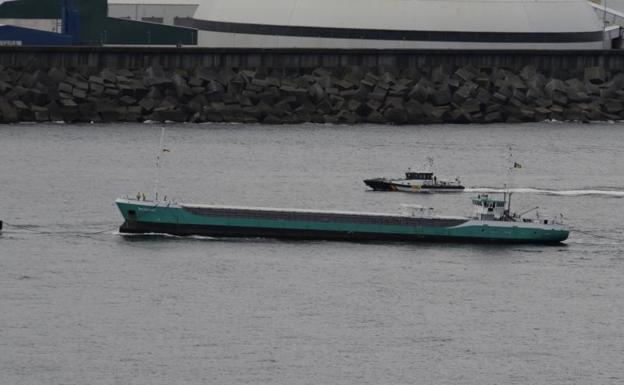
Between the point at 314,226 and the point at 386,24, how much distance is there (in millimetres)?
49504

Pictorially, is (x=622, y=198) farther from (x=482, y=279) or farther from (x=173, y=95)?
(x=173, y=95)

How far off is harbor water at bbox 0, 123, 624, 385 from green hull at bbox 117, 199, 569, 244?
0.72 m

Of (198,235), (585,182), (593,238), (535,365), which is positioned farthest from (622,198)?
(535,365)

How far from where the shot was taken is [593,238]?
3563 inches

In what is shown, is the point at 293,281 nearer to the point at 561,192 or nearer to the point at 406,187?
the point at 406,187

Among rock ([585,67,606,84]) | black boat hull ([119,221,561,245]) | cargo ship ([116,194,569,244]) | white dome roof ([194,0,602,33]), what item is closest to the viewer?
cargo ship ([116,194,569,244])

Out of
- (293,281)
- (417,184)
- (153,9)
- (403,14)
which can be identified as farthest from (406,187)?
(153,9)

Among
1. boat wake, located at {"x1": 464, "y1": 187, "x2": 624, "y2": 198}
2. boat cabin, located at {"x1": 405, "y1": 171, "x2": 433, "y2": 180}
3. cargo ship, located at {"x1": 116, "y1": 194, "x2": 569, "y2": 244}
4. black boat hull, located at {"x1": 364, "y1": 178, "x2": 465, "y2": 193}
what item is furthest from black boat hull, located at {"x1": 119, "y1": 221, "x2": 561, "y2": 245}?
boat cabin, located at {"x1": 405, "y1": 171, "x2": 433, "y2": 180}

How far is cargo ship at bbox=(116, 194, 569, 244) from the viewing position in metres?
89.8

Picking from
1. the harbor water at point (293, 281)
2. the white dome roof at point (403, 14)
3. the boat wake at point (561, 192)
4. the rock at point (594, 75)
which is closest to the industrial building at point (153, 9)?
the white dome roof at point (403, 14)

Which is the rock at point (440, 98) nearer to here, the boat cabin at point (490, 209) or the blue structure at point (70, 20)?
the blue structure at point (70, 20)

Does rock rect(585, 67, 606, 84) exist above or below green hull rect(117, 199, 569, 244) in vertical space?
above

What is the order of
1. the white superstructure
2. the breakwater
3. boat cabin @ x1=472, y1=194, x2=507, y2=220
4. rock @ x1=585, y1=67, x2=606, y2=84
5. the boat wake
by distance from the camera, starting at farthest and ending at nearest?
rock @ x1=585, y1=67, x2=606, y2=84 → the white superstructure → the breakwater → the boat wake → boat cabin @ x1=472, y1=194, x2=507, y2=220

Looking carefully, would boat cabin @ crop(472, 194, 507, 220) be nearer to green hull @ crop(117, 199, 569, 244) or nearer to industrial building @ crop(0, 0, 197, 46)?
green hull @ crop(117, 199, 569, 244)
